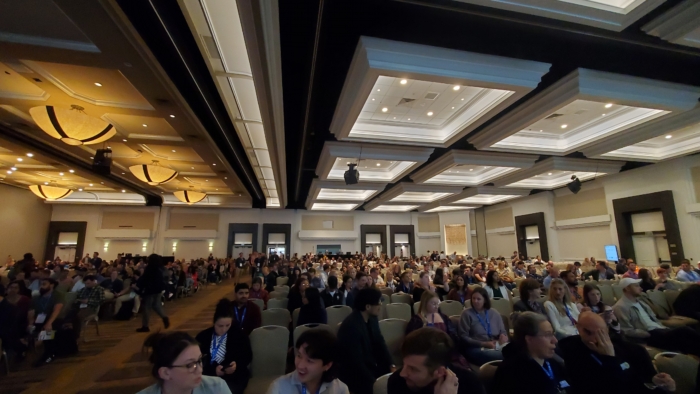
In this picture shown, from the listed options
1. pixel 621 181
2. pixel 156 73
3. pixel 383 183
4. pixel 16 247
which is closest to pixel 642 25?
pixel 156 73

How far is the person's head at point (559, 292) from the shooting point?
3494 millimetres

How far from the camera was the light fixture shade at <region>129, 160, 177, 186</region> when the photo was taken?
972 cm

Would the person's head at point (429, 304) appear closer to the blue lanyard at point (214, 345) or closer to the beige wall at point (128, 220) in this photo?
the blue lanyard at point (214, 345)

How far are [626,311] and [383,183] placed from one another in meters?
9.35

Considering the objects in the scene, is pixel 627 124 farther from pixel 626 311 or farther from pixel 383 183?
pixel 383 183

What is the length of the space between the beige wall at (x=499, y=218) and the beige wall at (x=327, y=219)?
9392 mm

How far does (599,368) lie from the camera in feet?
6.23

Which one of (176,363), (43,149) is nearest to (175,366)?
(176,363)

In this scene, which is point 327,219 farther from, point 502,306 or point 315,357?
point 315,357

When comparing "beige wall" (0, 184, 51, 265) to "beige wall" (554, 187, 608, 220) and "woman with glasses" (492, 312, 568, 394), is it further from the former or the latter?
"beige wall" (554, 187, 608, 220)

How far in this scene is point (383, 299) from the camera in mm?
5070

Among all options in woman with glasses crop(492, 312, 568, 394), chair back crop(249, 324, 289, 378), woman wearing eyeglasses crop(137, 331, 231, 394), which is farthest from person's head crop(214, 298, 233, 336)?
woman with glasses crop(492, 312, 568, 394)

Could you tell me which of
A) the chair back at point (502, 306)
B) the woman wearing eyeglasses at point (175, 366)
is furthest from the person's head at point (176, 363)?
the chair back at point (502, 306)

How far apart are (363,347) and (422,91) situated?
5.14 meters
